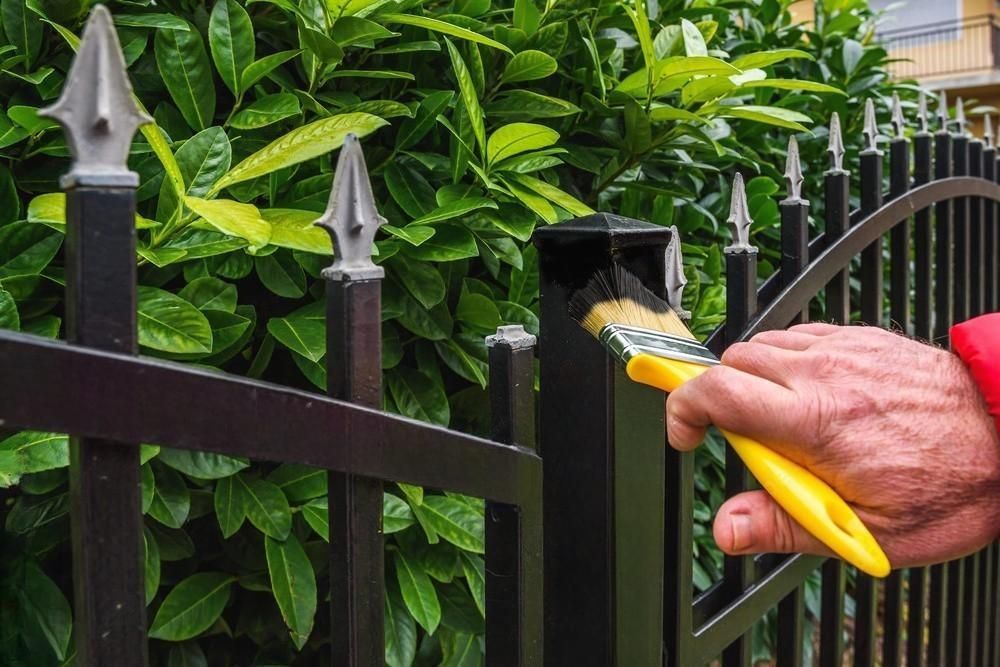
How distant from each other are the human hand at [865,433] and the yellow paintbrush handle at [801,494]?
2 cm

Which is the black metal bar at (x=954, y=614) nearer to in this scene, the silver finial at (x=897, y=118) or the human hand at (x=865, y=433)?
the silver finial at (x=897, y=118)

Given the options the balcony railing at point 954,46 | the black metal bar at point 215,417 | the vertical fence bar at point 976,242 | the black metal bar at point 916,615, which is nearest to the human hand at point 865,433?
the black metal bar at point 215,417

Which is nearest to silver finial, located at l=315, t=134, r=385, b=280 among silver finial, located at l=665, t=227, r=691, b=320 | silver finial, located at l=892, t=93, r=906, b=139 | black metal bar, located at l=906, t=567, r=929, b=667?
silver finial, located at l=665, t=227, r=691, b=320

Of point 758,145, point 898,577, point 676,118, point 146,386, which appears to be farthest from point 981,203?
point 146,386

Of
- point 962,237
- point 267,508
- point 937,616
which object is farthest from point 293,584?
point 962,237

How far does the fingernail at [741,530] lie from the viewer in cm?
100

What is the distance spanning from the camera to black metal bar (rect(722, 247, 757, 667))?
141 cm

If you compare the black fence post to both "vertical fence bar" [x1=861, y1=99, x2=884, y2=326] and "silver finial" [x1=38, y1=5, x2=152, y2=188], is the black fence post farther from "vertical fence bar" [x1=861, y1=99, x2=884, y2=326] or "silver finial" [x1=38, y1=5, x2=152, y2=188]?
"vertical fence bar" [x1=861, y1=99, x2=884, y2=326]

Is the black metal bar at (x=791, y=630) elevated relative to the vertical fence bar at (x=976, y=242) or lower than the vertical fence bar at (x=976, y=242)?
lower

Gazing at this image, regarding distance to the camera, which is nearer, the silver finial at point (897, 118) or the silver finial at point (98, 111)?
the silver finial at point (98, 111)

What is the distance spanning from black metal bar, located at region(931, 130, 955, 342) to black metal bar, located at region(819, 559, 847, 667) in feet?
2.90

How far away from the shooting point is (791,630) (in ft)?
5.57

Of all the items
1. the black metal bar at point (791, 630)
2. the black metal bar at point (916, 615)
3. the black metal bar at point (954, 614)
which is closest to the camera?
the black metal bar at point (791, 630)

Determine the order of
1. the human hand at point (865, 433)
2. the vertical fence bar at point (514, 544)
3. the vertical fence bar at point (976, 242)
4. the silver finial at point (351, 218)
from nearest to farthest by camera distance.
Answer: the silver finial at point (351, 218)
the human hand at point (865, 433)
the vertical fence bar at point (514, 544)
the vertical fence bar at point (976, 242)
